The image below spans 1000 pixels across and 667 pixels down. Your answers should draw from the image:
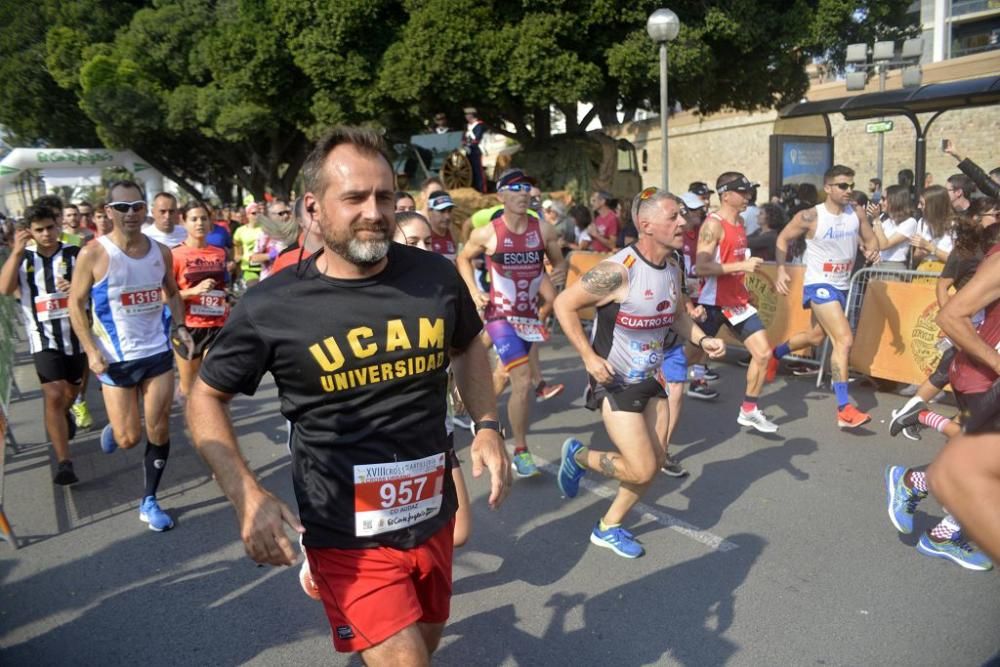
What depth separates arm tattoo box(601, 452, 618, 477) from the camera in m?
4.26

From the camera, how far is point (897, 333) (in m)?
7.45

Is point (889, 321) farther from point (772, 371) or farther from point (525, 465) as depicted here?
point (525, 465)

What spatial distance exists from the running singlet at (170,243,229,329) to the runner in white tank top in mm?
3392

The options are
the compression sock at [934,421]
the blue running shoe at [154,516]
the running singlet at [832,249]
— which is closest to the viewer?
the compression sock at [934,421]

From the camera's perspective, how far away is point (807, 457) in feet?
19.0

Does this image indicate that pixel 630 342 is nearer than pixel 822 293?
Yes

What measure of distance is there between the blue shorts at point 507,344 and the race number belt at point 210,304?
229 centimetres

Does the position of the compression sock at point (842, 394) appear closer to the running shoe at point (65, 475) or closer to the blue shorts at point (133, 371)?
the blue shorts at point (133, 371)

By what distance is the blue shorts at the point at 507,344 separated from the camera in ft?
19.0

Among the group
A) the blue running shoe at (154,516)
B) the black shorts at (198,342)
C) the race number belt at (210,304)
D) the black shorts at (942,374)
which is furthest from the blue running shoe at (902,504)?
the race number belt at (210,304)

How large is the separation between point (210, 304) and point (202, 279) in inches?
8.4

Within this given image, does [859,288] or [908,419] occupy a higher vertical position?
[859,288]

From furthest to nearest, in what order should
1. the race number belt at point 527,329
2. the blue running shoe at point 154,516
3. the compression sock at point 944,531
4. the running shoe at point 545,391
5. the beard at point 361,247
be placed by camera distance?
the running shoe at point 545,391, the race number belt at point 527,329, the blue running shoe at point 154,516, the compression sock at point 944,531, the beard at point 361,247

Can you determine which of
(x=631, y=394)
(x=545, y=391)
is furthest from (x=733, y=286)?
(x=631, y=394)
